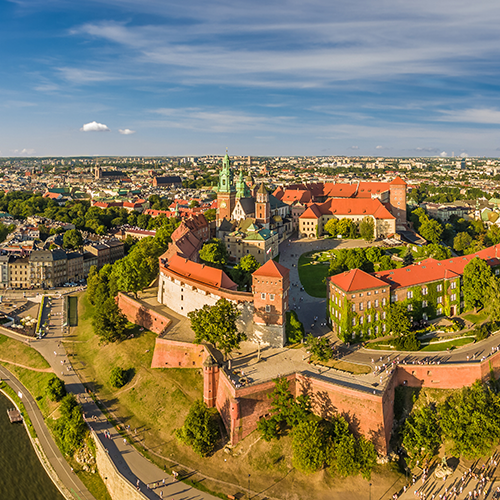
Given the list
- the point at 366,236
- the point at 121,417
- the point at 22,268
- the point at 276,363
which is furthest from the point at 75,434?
the point at 366,236

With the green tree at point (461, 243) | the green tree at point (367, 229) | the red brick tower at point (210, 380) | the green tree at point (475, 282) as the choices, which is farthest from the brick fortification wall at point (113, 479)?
the green tree at point (461, 243)

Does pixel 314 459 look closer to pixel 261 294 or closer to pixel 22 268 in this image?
pixel 261 294

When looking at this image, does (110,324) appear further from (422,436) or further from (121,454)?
(422,436)

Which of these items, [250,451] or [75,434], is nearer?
[250,451]

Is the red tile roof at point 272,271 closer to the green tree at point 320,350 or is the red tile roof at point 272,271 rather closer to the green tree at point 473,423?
the green tree at point 320,350

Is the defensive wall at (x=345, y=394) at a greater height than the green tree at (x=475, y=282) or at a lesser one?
lesser

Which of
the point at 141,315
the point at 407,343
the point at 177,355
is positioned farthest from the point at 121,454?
the point at 407,343
